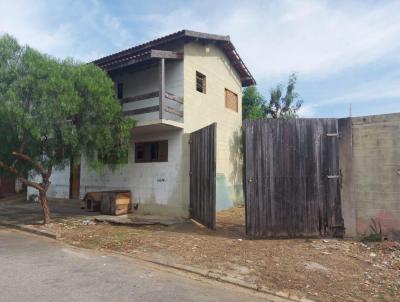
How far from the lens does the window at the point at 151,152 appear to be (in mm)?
12663

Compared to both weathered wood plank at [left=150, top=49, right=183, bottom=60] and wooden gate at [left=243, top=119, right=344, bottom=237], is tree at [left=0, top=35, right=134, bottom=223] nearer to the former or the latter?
weathered wood plank at [left=150, top=49, right=183, bottom=60]

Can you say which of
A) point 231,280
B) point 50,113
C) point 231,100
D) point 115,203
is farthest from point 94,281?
point 231,100

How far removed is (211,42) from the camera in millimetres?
13805

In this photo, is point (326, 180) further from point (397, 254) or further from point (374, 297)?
point (374, 297)

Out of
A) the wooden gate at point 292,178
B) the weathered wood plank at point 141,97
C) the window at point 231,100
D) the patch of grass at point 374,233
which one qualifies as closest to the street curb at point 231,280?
the wooden gate at point 292,178

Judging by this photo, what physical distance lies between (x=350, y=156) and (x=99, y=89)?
6885 millimetres

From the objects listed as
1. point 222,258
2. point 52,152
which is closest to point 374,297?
point 222,258

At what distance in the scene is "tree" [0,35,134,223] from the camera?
9.30m

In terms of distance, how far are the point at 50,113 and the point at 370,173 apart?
7.83m

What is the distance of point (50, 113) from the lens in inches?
364

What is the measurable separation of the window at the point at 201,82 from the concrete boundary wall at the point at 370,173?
22.6ft

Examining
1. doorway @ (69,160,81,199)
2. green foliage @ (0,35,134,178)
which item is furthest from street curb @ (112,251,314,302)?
doorway @ (69,160,81,199)

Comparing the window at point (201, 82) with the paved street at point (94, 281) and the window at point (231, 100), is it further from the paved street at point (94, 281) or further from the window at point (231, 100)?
the paved street at point (94, 281)

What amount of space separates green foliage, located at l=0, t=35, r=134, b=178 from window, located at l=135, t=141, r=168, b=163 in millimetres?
1874
